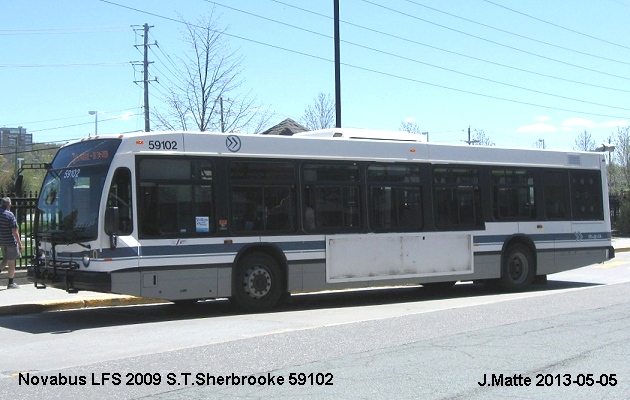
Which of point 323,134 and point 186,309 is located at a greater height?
point 323,134

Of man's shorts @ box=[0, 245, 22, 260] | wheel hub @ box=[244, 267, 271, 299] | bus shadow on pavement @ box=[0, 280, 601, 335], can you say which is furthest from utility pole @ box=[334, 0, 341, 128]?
man's shorts @ box=[0, 245, 22, 260]

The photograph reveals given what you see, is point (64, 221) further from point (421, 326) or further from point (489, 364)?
point (489, 364)

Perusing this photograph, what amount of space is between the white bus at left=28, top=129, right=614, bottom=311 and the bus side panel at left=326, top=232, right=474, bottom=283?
0.09ft

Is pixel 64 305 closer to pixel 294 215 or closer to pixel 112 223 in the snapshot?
pixel 112 223

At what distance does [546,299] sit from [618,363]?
21.4 ft

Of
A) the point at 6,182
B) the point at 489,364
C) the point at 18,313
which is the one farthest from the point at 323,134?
the point at 6,182

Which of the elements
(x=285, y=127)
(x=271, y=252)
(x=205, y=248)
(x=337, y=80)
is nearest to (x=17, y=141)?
(x=285, y=127)

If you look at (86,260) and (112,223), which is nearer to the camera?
(112,223)

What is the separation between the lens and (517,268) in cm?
1753

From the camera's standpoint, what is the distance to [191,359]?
895 cm

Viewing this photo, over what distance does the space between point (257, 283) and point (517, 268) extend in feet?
22.0

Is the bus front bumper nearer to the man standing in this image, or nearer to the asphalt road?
the asphalt road

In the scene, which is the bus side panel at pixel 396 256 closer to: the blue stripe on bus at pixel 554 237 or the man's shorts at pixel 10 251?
the blue stripe on bus at pixel 554 237

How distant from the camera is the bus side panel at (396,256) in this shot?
48.1ft
